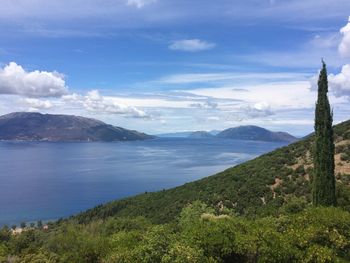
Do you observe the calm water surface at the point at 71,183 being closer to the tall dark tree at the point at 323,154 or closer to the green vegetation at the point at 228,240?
the green vegetation at the point at 228,240

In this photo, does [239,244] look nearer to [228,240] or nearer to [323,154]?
[228,240]

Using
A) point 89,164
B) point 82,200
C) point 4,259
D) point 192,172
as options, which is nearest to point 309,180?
point 4,259

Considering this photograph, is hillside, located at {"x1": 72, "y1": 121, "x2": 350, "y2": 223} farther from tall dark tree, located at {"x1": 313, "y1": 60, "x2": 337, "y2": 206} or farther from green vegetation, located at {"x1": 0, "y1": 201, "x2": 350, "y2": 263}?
green vegetation, located at {"x1": 0, "y1": 201, "x2": 350, "y2": 263}

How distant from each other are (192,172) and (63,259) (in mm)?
120655

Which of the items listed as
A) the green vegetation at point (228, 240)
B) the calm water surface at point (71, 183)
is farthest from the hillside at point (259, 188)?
the calm water surface at point (71, 183)

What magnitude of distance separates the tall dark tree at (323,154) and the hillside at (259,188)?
1.69 metres

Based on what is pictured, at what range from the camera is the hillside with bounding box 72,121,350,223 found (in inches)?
1378

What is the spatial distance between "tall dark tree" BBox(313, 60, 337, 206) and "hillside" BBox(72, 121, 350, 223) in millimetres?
1691

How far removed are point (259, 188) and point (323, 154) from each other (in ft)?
46.2

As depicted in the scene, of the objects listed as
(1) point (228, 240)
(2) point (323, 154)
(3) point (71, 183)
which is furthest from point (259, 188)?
(3) point (71, 183)

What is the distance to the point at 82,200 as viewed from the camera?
101500mm

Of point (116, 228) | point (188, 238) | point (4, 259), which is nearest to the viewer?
point (188, 238)

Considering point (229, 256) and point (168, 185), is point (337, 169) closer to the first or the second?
point (229, 256)

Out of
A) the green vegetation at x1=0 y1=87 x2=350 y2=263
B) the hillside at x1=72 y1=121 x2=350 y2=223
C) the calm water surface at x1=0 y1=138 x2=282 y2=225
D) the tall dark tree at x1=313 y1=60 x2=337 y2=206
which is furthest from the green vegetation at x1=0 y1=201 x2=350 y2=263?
the calm water surface at x1=0 y1=138 x2=282 y2=225
